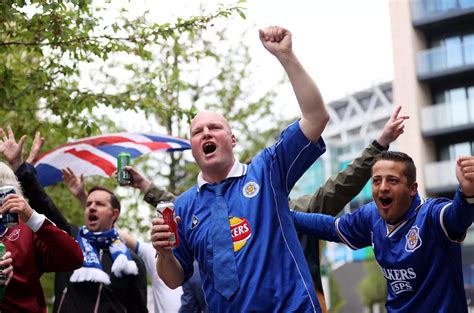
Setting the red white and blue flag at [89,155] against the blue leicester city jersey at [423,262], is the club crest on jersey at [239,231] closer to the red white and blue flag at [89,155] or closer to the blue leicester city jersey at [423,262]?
the blue leicester city jersey at [423,262]

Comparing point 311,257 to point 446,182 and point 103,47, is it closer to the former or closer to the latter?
point 103,47

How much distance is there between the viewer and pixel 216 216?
527 centimetres

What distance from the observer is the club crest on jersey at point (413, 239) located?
230 inches

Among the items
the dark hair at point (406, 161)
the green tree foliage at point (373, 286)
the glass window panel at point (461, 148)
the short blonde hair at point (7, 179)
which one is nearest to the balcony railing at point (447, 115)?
the glass window panel at point (461, 148)

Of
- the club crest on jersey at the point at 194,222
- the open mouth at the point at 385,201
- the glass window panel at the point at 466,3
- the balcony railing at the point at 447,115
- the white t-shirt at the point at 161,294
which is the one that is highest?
the glass window panel at the point at 466,3

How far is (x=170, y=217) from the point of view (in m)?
5.19

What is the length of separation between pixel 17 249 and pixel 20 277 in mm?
190

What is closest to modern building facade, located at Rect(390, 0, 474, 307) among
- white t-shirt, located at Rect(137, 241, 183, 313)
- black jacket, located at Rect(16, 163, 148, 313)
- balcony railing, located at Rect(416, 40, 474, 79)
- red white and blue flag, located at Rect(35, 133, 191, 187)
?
balcony railing, located at Rect(416, 40, 474, 79)

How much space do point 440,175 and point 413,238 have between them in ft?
139

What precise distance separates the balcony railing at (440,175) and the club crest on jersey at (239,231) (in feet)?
139

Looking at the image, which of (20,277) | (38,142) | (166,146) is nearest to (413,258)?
(20,277)

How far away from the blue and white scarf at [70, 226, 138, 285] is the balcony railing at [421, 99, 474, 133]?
40800 mm

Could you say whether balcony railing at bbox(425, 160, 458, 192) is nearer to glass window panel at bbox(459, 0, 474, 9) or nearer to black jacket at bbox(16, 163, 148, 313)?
glass window panel at bbox(459, 0, 474, 9)

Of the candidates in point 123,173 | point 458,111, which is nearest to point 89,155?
point 123,173
